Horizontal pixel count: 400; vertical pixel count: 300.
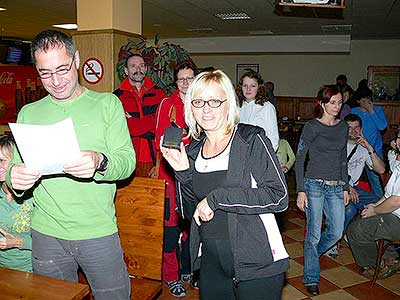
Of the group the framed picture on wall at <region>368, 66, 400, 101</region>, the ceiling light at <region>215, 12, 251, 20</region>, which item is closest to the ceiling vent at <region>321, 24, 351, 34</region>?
the framed picture on wall at <region>368, 66, 400, 101</region>

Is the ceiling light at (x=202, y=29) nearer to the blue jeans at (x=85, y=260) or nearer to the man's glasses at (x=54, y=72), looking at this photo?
the man's glasses at (x=54, y=72)

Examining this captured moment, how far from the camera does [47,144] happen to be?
54.7 inches

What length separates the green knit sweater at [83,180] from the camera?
1.59 metres

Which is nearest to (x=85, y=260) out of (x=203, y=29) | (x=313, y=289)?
(x=313, y=289)

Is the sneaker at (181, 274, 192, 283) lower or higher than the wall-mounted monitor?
lower

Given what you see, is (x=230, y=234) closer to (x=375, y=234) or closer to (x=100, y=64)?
(x=375, y=234)

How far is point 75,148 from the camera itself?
1409mm

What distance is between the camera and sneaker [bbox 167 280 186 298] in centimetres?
311

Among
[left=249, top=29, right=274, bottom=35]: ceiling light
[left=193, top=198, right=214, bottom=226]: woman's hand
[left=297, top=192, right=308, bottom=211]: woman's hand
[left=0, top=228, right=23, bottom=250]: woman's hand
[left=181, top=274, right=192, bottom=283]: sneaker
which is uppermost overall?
[left=249, top=29, right=274, bottom=35]: ceiling light

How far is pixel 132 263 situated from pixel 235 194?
0.76m

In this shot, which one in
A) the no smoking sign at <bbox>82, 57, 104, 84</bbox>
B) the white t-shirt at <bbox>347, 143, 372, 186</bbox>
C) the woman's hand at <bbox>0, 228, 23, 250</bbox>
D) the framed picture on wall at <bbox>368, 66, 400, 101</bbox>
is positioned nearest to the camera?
the woman's hand at <bbox>0, 228, 23, 250</bbox>

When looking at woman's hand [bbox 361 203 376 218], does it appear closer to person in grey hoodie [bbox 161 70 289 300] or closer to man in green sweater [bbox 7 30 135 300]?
person in grey hoodie [bbox 161 70 289 300]

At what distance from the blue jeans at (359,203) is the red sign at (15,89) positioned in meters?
5.39

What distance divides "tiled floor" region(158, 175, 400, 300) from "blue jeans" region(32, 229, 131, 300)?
1558 mm
